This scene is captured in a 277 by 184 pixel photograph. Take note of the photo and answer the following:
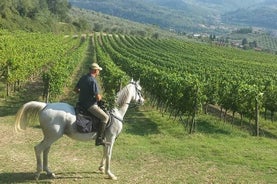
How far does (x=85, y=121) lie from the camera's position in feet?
40.3

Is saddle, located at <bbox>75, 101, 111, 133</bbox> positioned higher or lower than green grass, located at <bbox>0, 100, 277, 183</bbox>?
higher

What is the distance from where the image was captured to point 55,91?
101ft

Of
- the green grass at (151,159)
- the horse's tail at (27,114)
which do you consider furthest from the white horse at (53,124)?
the green grass at (151,159)

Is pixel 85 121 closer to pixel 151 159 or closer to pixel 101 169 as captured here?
pixel 101 169

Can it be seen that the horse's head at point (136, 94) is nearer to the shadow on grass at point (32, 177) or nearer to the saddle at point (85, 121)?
the saddle at point (85, 121)

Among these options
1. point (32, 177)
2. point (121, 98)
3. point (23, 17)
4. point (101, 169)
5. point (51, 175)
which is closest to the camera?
point (32, 177)

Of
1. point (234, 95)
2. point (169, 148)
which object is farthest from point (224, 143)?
point (234, 95)

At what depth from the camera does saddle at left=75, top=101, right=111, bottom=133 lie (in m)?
12.2

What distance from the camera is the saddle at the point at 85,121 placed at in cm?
1222

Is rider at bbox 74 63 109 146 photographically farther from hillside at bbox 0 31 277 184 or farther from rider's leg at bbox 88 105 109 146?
hillside at bbox 0 31 277 184

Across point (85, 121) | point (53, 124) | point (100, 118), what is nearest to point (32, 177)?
point (53, 124)

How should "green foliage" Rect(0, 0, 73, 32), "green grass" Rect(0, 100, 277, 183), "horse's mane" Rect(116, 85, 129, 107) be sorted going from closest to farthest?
"horse's mane" Rect(116, 85, 129, 107) < "green grass" Rect(0, 100, 277, 183) < "green foliage" Rect(0, 0, 73, 32)

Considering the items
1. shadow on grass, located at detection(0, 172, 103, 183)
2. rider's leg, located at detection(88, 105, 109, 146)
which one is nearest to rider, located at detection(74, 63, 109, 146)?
rider's leg, located at detection(88, 105, 109, 146)

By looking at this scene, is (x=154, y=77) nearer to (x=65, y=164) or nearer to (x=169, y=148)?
(x=169, y=148)
